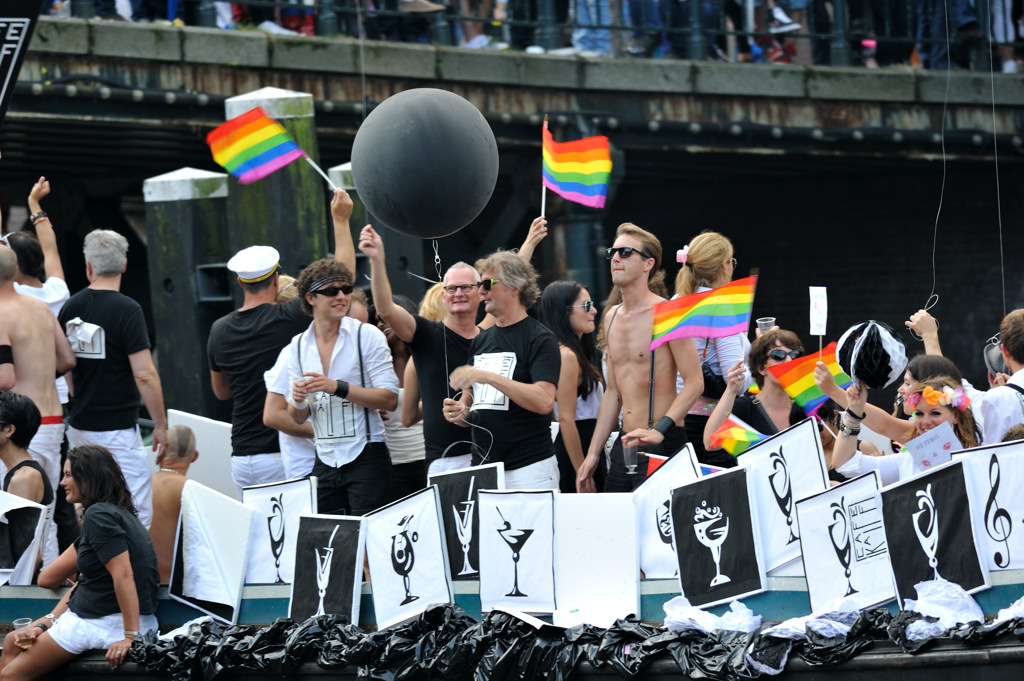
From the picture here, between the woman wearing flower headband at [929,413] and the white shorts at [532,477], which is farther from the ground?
the woman wearing flower headband at [929,413]

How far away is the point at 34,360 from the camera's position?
294 inches

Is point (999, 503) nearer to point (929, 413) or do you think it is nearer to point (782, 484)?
point (782, 484)

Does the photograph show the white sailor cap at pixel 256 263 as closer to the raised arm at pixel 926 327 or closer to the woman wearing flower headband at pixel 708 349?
the woman wearing flower headband at pixel 708 349

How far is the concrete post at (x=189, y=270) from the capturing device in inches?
356

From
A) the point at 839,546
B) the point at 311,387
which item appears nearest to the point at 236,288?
the point at 311,387

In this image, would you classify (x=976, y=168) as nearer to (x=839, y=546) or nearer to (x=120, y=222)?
(x=120, y=222)

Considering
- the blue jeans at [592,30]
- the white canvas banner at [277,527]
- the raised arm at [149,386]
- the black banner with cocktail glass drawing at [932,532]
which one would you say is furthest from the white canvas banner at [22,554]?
the blue jeans at [592,30]

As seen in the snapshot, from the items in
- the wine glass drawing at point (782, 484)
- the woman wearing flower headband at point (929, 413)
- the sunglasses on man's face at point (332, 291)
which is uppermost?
the sunglasses on man's face at point (332, 291)

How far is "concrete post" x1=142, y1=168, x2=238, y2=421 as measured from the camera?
9.04 metres

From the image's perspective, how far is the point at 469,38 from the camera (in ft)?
41.4

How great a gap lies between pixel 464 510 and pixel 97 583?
1548 mm

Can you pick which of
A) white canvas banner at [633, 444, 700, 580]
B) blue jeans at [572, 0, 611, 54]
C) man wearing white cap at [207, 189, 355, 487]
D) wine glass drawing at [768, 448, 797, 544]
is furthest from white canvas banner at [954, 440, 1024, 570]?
blue jeans at [572, 0, 611, 54]

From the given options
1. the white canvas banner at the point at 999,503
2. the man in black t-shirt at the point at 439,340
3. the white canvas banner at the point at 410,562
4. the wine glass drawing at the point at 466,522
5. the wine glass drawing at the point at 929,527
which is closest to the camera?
the white canvas banner at the point at 999,503

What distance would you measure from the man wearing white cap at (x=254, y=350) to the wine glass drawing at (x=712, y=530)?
2.39 m
